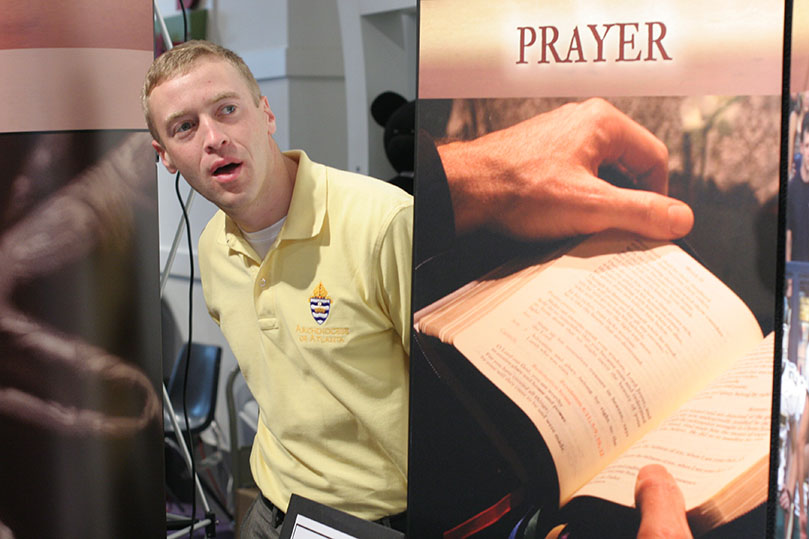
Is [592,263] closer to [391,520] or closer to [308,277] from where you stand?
[308,277]

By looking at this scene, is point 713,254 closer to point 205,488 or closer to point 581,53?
point 581,53

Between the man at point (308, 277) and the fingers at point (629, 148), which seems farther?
the man at point (308, 277)

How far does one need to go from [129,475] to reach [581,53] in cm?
110

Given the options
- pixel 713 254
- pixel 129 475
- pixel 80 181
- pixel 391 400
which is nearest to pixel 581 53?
pixel 713 254

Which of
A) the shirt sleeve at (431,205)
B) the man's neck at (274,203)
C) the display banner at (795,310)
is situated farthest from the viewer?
the man's neck at (274,203)

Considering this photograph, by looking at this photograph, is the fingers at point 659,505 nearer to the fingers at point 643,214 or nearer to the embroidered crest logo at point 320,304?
the fingers at point 643,214

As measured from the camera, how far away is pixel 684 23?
84 cm

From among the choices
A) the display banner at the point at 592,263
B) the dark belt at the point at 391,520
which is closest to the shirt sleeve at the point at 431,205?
the display banner at the point at 592,263

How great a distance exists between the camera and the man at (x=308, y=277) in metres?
1.17

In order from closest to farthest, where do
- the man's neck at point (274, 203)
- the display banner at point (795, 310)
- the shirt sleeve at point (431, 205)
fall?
the display banner at point (795, 310), the shirt sleeve at point (431, 205), the man's neck at point (274, 203)

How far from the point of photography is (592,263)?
35.7 inches

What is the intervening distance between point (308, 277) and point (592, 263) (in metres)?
0.48

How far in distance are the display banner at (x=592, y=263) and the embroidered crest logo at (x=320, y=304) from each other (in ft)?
0.80

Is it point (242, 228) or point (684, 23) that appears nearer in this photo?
point (684, 23)
